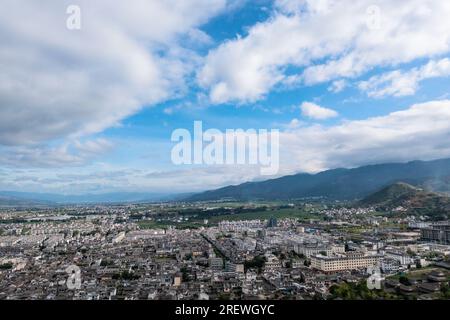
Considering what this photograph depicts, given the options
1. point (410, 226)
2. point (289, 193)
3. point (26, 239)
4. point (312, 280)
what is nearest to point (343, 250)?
point (312, 280)

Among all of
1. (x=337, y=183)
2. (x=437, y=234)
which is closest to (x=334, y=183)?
(x=337, y=183)

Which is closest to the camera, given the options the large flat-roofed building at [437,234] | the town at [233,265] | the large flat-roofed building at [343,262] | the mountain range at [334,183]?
the town at [233,265]

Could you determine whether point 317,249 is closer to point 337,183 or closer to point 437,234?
point 437,234

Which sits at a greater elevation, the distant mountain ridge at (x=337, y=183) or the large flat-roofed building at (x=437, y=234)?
the distant mountain ridge at (x=337, y=183)

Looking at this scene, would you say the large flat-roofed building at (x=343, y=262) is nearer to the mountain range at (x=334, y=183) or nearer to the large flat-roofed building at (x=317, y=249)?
the large flat-roofed building at (x=317, y=249)

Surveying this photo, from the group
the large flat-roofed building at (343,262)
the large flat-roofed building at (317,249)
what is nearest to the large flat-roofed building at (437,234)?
the large flat-roofed building at (317,249)
